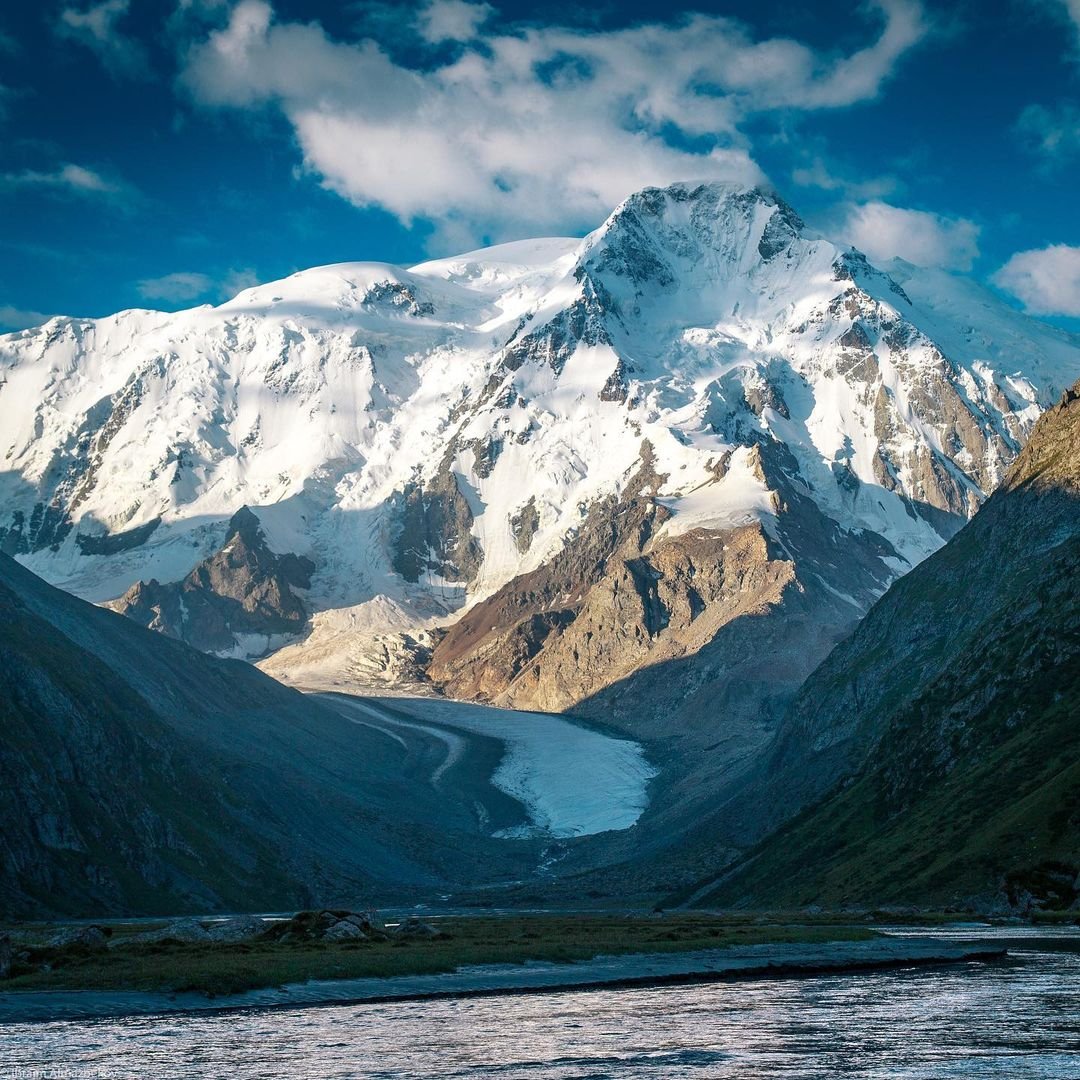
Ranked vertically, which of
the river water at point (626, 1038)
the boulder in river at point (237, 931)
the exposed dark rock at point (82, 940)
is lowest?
the river water at point (626, 1038)

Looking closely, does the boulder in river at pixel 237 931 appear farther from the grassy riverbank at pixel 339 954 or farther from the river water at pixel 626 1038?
the river water at pixel 626 1038

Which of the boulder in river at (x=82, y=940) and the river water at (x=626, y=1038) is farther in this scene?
the boulder in river at (x=82, y=940)

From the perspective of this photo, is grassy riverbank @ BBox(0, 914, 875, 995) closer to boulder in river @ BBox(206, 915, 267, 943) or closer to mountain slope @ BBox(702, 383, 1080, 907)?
boulder in river @ BBox(206, 915, 267, 943)

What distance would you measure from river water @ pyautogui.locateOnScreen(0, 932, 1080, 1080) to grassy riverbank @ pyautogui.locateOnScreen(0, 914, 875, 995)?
6582 millimetres

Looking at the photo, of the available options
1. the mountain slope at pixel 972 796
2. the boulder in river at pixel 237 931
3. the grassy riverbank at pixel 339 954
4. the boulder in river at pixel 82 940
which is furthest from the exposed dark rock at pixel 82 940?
the mountain slope at pixel 972 796

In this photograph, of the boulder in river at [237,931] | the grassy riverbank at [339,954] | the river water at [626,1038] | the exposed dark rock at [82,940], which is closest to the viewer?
the river water at [626,1038]

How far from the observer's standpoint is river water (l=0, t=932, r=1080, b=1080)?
156 feet

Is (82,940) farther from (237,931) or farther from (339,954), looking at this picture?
(237,931)

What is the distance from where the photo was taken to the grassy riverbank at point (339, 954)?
69688mm

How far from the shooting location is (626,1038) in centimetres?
5525

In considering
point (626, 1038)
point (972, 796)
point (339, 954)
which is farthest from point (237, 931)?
point (972, 796)

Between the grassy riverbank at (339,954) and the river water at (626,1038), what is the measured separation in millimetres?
6582

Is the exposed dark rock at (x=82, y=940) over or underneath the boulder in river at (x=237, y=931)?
over

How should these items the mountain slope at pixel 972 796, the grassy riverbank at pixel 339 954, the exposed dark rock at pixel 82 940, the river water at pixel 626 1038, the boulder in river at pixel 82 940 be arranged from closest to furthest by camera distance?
the river water at pixel 626 1038 < the grassy riverbank at pixel 339 954 < the exposed dark rock at pixel 82 940 < the boulder in river at pixel 82 940 < the mountain slope at pixel 972 796
